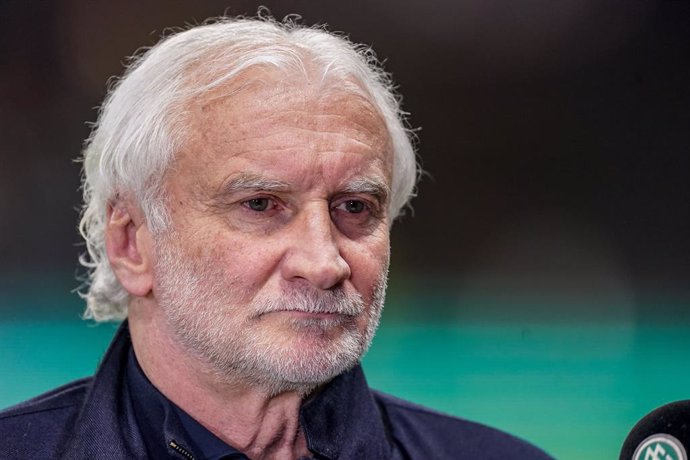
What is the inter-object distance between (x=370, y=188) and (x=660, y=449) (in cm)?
88

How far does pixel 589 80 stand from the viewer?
3174mm

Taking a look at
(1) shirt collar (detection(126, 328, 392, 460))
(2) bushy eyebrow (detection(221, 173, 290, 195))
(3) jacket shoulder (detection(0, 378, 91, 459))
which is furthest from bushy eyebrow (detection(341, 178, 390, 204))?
(3) jacket shoulder (detection(0, 378, 91, 459))

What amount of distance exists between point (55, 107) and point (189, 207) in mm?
1080

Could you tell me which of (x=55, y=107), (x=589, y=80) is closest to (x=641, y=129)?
(x=589, y=80)

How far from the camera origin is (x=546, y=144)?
10.4ft

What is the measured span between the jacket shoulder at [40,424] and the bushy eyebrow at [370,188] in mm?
775

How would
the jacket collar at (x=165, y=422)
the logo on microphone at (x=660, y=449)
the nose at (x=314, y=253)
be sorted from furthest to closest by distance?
the jacket collar at (x=165, y=422) → the nose at (x=314, y=253) → the logo on microphone at (x=660, y=449)

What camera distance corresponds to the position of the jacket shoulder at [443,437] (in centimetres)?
229

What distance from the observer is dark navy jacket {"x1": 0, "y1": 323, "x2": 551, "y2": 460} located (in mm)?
1948

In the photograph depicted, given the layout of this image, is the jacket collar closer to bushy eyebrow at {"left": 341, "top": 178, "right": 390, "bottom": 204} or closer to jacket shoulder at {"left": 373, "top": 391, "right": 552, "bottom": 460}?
jacket shoulder at {"left": 373, "top": 391, "right": 552, "bottom": 460}

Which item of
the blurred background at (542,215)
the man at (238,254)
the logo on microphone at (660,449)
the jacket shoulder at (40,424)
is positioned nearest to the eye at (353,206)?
the man at (238,254)

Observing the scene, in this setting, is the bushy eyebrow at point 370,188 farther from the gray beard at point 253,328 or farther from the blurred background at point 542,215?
the blurred background at point 542,215

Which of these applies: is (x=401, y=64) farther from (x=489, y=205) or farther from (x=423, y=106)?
(x=489, y=205)

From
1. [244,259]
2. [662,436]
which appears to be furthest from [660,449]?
[244,259]
